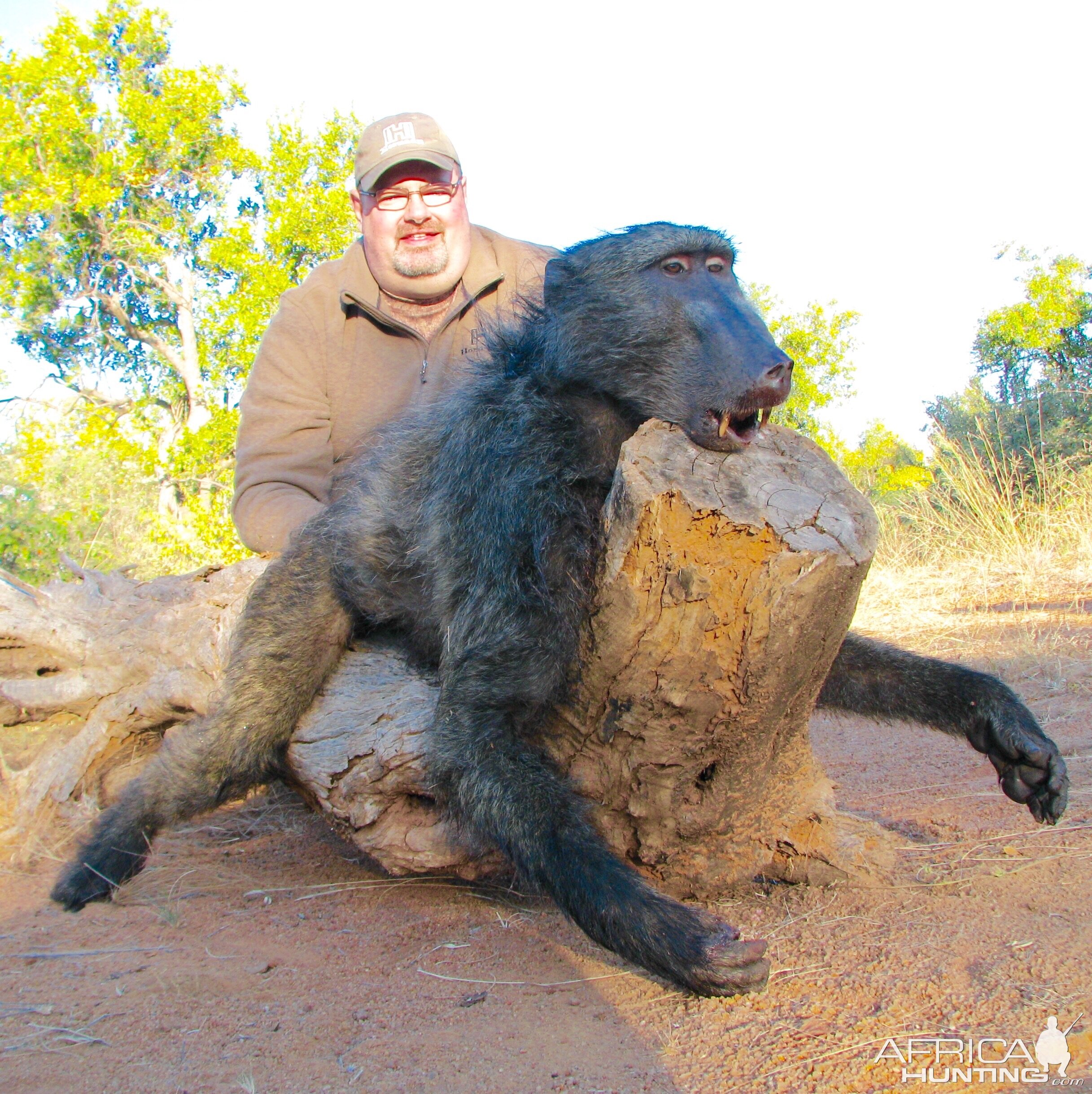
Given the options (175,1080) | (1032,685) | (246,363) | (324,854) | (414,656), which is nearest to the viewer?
(175,1080)

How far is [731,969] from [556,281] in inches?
72.4

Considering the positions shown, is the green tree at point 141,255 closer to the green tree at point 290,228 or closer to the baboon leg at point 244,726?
the green tree at point 290,228

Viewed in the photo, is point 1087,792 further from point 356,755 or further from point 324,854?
point 324,854

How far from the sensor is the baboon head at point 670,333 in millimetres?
2018

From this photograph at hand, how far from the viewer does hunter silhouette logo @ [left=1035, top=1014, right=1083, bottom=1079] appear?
4.88 ft

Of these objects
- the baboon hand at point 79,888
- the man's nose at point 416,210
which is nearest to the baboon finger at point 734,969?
the baboon hand at point 79,888

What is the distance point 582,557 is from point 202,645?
2066 mm

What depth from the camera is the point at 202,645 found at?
3.56m

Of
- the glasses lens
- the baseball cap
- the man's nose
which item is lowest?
the man's nose

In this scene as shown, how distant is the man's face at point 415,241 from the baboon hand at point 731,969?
3133 mm

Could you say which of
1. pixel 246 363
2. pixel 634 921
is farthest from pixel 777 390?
pixel 246 363

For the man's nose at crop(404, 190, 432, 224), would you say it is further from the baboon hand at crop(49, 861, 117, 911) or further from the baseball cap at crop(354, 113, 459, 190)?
the baboon hand at crop(49, 861, 117, 911)

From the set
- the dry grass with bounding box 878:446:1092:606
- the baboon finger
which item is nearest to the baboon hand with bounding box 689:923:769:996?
the baboon finger
